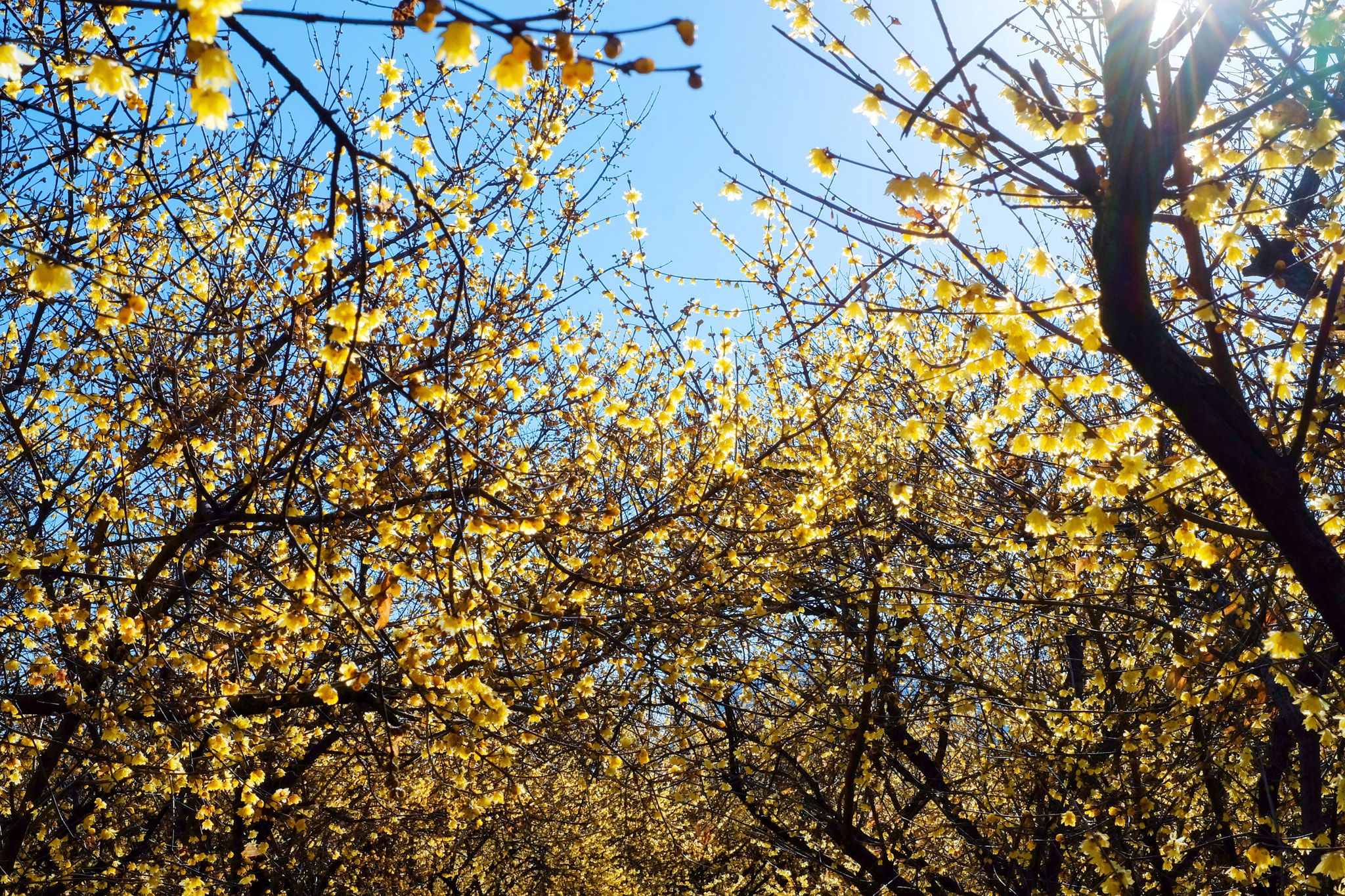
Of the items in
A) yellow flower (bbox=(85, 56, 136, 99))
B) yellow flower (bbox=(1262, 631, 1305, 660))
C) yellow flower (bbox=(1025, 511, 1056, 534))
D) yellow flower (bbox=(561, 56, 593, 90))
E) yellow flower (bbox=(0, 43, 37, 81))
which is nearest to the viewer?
yellow flower (bbox=(561, 56, 593, 90))

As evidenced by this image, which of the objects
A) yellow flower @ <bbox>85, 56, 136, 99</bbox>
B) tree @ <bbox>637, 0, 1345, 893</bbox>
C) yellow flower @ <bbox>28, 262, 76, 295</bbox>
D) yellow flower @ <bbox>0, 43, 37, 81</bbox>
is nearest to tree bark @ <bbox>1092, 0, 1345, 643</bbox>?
tree @ <bbox>637, 0, 1345, 893</bbox>

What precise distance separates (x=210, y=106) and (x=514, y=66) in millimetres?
658

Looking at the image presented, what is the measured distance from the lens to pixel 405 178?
2.28 m

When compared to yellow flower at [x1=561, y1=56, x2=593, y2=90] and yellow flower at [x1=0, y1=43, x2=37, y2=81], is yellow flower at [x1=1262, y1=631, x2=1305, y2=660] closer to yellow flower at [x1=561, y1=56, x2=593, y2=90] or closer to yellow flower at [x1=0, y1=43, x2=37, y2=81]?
yellow flower at [x1=561, y1=56, x2=593, y2=90]

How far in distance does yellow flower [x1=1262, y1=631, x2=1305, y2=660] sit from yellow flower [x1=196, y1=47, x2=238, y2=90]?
3637mm

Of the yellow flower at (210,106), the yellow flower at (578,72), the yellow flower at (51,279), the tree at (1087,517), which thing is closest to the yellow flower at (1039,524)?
the tree at (1087,517)

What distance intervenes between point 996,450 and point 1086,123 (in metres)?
1.87

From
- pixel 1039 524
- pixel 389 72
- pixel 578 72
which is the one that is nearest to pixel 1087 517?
pixel 1039 524

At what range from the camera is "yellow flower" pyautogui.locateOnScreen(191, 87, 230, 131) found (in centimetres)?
187

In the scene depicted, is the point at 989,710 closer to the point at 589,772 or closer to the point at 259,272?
the point at 589,772

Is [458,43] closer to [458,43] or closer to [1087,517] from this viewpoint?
[458,43]

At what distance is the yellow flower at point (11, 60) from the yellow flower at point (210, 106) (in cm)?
64

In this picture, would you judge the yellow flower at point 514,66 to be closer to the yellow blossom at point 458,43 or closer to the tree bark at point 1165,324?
the yellow blossom at point 458,43

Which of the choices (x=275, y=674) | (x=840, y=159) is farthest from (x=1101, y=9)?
(x=275, y=674)
